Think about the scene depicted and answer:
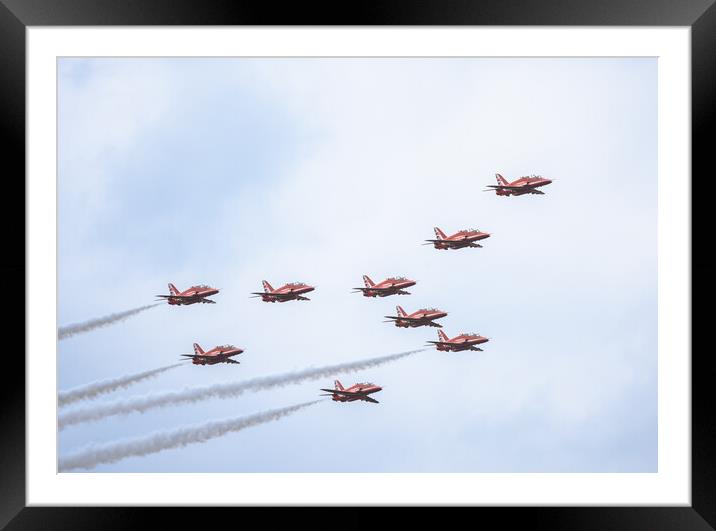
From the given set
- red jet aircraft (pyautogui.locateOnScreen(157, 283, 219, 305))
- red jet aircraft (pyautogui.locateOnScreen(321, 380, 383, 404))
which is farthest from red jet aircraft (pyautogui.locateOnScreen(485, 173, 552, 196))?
red jet aircraft (pyautogui.locateOnScreen(157, 283, 219, 305))

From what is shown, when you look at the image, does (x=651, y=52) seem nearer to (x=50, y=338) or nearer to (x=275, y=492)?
(x=275, y=492)

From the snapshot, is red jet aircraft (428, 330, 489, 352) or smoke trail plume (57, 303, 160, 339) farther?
red jet aircraft (428, 330, 489, 352)

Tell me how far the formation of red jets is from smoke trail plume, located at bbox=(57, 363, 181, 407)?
566 mm

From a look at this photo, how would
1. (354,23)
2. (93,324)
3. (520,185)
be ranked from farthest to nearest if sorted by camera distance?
1. (520,185)
2. (93,324)
3. (354,23)

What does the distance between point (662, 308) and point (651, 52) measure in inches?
87.3

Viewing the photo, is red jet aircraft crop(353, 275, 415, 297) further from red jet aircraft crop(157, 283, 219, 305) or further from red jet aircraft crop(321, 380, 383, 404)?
red jet aircraft crop(157, 283, 219, 305)

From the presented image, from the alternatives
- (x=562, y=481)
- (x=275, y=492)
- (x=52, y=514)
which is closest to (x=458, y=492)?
(x=562, y=481)

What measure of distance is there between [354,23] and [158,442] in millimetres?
5655

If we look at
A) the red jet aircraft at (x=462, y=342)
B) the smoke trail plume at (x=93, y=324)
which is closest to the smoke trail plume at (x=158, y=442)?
the smoke trail plume at (x=93, y=324)

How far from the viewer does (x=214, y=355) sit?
1071 centimetres

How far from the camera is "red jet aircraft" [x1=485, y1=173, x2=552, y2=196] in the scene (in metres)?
10.4

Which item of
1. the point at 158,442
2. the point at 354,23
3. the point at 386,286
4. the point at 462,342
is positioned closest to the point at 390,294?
the point at 386,286

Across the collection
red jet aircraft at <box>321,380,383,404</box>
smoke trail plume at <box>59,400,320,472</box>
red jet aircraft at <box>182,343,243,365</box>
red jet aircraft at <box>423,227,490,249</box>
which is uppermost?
red jet aircraft at <box>423,227,490,249</box>

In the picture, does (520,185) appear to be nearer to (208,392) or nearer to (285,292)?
(285,292)
